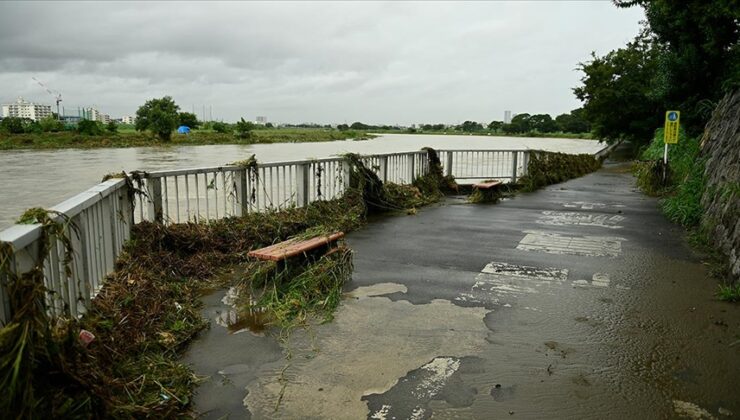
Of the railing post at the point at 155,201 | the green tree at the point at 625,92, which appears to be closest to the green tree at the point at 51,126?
the green tree at the point at 625,92

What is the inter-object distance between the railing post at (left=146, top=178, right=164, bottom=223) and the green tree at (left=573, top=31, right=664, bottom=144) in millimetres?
26150

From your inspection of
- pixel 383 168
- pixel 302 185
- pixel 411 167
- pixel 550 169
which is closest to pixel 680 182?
pixel 550 169

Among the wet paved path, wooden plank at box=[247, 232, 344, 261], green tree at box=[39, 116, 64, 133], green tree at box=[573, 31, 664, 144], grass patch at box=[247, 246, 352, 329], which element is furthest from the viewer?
green tree at box=[39, 116, 64, 133]

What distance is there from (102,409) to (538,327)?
10.6 feet

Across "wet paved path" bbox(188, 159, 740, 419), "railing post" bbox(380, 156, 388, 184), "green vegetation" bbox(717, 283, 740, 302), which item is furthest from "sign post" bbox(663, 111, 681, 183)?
"green vegetation" bbox(717, 283, 740, 302)

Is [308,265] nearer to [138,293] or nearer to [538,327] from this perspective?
[138,293]

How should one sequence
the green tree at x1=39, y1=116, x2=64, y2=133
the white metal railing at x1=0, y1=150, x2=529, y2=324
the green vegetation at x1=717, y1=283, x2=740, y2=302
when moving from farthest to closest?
the green tree at x1=39, y1=116, x2=64, y2=133, the green vegetation at x1=717, y1=283, x2=740, y2=302, the white metal railing at x1=0, y1=150, x2=529, y2=324

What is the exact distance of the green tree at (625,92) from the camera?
87.2 feet

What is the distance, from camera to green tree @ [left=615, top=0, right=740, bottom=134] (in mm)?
11648

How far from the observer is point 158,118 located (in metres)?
65.9

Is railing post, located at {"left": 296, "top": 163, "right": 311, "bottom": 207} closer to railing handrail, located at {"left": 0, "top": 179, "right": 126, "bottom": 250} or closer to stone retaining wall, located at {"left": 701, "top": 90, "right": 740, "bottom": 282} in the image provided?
railing handrail, located at {"left": 0, "top": 179, "right": 126, "bottom": 250}

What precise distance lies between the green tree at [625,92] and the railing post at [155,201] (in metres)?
26.2

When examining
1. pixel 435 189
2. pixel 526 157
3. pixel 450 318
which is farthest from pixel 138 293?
pixel 526 157

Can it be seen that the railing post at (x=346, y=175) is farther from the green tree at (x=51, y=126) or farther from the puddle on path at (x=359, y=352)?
the green tree at (x=51, y=126)
